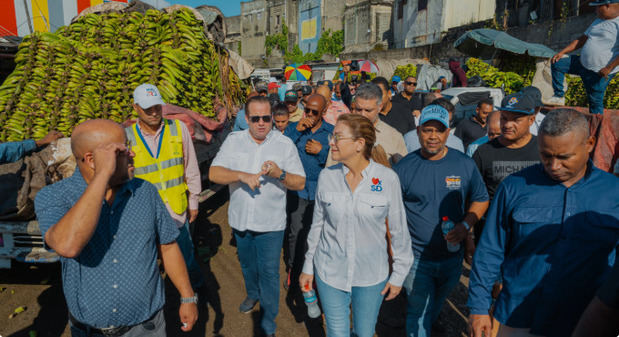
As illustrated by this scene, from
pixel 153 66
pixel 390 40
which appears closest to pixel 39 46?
pixel 153 66

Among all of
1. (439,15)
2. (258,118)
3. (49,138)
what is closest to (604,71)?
(258,118)

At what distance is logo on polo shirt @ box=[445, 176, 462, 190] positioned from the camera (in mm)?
2787

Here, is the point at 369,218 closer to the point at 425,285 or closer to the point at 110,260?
the point at 425,285

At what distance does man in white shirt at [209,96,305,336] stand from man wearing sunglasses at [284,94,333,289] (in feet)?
2.81

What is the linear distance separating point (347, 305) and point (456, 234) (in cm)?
97

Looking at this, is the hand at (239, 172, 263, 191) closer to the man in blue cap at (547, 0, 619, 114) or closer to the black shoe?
the black shoe

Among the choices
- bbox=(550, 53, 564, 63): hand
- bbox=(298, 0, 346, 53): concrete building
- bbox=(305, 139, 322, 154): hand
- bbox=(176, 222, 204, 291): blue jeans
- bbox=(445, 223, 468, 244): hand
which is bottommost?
bbox=(176, 222, 204, 291): blue jeans

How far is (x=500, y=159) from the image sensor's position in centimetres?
325

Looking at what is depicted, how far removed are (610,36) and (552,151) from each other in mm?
2728

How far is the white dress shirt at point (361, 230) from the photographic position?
245cm

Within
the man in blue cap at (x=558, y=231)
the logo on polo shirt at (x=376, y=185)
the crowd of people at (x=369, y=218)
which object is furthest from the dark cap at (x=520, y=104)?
the logo on polo shirt at (x=376, y=185)

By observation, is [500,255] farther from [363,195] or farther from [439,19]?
[439,19]

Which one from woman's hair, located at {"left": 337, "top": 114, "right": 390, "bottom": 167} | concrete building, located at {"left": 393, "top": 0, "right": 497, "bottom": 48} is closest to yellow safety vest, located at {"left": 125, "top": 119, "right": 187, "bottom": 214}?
woman's hair, located at {"left": 337, "top": 114, "right": 390, "bottom": 167}

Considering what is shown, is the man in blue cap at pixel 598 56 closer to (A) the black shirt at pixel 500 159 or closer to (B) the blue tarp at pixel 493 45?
(A) the black shirt at pixel 500 159
